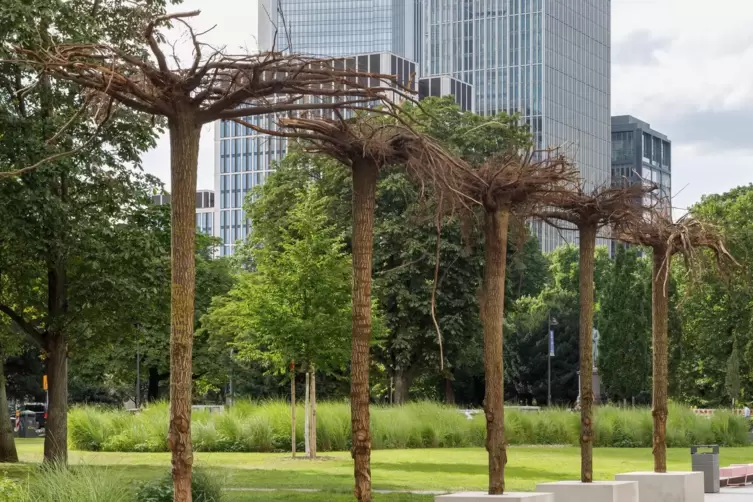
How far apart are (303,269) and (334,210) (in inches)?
560

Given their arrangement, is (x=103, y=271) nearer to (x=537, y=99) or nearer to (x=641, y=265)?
(x=641, y=265)

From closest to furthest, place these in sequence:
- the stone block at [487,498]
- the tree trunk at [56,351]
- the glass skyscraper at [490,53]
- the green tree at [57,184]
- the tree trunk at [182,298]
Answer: the tree trunk at [182,298] → the stone block at [487,498] → the green tree at [57,184] → the tree trunk at [56,351] → the glass skyscraper at [490,53]

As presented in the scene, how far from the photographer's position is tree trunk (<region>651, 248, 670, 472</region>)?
21219 millimetres

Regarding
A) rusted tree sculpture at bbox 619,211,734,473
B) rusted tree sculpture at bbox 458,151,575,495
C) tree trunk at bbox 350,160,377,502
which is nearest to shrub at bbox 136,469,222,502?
tree trunk at bbox 350,160,377,502

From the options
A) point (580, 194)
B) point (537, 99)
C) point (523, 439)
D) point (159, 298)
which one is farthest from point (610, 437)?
point (537, 99)

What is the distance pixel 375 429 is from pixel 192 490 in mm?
25006

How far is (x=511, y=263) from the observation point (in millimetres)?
54125

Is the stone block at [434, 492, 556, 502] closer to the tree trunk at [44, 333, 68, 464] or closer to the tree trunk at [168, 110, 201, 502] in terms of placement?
the tree trunk at [168, 110, 201, 502]

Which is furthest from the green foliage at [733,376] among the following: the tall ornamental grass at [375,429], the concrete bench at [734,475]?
the concrete bench at [734,475]

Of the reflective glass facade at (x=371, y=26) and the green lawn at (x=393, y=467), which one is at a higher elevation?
the reflective glass facade at (x=371, y=26)

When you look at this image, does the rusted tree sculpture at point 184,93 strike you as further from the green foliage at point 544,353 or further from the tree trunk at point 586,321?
the green foliage at point 544,353

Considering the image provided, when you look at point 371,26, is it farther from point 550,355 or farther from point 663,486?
point 663,486

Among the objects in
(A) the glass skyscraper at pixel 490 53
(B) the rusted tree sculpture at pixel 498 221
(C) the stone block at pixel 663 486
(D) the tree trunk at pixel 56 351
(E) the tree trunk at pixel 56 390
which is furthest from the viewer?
(A) the glass skyscraper at pixel 490 53

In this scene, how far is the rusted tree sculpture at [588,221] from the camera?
19.1m
